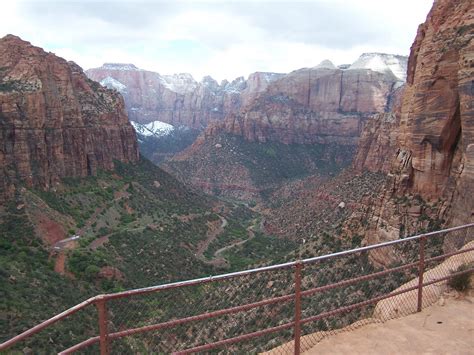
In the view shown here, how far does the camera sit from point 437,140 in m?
23.0

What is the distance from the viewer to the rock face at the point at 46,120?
45844mm

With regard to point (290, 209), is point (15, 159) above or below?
above

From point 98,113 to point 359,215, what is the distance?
48.2 metres

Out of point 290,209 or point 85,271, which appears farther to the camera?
point 290,209

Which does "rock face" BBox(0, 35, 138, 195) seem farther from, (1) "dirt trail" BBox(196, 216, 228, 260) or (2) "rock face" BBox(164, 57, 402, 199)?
(2) "rock face" BBox(164, 57, 402, 199)

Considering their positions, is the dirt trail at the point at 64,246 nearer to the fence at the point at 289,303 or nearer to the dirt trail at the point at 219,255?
the fence at the point at 289,303

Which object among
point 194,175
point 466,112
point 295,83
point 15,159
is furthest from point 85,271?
point 295,83

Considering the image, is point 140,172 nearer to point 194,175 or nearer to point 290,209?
point 290,209

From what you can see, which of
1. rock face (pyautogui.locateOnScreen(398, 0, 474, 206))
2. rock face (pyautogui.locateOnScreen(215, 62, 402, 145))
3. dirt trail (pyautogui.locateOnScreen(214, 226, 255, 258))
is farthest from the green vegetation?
rock face (pyautogui.locateOnScreen(215, 62, 402, 145))

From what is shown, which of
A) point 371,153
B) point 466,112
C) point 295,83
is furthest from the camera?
point 295,83

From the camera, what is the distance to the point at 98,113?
219 ft

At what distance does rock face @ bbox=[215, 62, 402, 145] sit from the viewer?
128m

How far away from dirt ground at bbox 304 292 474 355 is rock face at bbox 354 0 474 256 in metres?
10.7

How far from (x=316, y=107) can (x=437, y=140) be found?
120 meters
